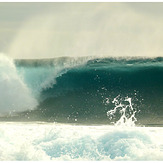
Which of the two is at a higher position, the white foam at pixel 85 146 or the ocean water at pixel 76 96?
the ocean water at pixel 76 96

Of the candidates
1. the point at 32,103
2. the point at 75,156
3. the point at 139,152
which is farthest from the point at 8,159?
the point at 32,103

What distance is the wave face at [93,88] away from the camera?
30.5ft

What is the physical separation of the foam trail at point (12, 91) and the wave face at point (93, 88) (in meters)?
0.20

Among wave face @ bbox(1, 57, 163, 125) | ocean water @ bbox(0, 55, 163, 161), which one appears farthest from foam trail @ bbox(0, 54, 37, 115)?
wave face @ bbox(1, 57, 163, 125)

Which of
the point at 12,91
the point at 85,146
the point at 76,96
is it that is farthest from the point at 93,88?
the point at 85,146

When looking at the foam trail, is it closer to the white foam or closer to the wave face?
the wave face

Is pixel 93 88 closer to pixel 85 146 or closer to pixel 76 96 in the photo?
pixel 76 96

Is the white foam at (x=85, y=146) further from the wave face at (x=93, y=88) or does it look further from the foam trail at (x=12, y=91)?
the foam trail at (x=12, y=91)

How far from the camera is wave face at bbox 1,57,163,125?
930 centimetres

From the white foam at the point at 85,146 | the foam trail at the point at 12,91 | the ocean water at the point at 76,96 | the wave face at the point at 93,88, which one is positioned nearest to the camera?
the white foam at the point at 85,146

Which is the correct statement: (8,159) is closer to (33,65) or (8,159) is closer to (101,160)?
(101,160)

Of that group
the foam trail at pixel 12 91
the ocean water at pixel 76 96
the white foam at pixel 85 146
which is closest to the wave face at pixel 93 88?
the ocean water at pixel 76 96

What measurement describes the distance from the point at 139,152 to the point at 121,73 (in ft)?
16.7

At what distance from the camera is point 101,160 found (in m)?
5.52
